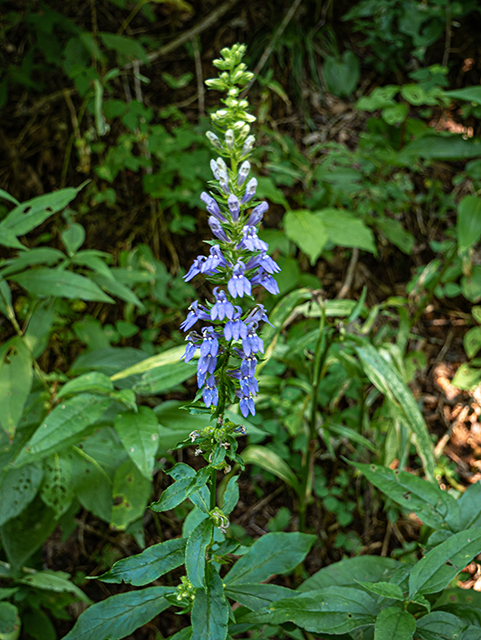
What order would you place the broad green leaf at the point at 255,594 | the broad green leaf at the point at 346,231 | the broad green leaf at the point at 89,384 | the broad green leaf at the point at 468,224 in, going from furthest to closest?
the broad green leaf at the point at 346,231
the broad green leaf at the point at 468,224
the broad green leaf at the point at 89,384
the broad green leaf at the point at 255,594

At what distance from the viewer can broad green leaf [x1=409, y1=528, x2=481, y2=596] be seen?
5.24 feet

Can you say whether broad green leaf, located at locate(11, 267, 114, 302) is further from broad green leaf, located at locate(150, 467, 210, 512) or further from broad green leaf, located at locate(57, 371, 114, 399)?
broad green leaf, located at locate(150, 467, 210, 512)

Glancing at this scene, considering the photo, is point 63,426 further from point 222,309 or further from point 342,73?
point 342,73

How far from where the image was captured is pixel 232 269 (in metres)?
1.39

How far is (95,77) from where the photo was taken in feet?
12.8

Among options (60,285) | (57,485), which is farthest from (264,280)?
(57,485)

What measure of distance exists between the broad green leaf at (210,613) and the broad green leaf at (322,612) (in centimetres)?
19

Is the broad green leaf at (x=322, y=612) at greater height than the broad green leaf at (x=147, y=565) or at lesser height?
lesser

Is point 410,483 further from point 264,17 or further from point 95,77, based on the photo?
point 264,17

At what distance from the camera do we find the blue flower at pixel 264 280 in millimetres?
1390

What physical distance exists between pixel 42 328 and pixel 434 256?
3.12m

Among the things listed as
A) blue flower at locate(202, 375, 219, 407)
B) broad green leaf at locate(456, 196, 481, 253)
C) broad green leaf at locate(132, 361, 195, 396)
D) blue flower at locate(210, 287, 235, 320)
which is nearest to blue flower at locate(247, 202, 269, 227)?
blue flower at locate(210, 287, 235, 320)

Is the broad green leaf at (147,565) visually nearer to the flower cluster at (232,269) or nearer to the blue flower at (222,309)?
the flower cluster at (232,269)

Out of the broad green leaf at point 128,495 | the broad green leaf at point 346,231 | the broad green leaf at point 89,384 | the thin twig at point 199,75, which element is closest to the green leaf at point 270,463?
the broad green leaf at point 128,495
